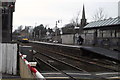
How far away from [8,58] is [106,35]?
1899cm

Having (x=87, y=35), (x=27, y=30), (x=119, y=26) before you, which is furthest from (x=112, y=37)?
(x=27, y=30)

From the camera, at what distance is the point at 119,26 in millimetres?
23969

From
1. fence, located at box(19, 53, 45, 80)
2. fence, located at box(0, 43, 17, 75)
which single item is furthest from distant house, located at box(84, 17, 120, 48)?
fence, located at box(19, 53, 45, 80)

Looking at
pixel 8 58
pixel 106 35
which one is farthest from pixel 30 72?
pixel 106 35

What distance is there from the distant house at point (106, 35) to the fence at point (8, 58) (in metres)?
15.8

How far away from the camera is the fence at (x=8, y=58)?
367 inches

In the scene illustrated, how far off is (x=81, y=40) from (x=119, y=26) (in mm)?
8750

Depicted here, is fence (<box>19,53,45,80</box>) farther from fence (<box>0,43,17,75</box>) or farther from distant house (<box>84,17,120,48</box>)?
distant house (<box>84,17,120,48</box>)

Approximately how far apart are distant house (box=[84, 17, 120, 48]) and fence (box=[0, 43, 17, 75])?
→ 1583 centimetres

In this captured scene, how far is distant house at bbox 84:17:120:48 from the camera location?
942 inches

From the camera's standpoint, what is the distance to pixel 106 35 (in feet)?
86.4

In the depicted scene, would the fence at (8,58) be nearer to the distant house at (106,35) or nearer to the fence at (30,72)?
the fence at (30,72)

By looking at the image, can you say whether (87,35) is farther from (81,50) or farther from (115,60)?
(115,60)

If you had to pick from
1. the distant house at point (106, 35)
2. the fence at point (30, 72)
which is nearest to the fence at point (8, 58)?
the fence at point (30, 72)
